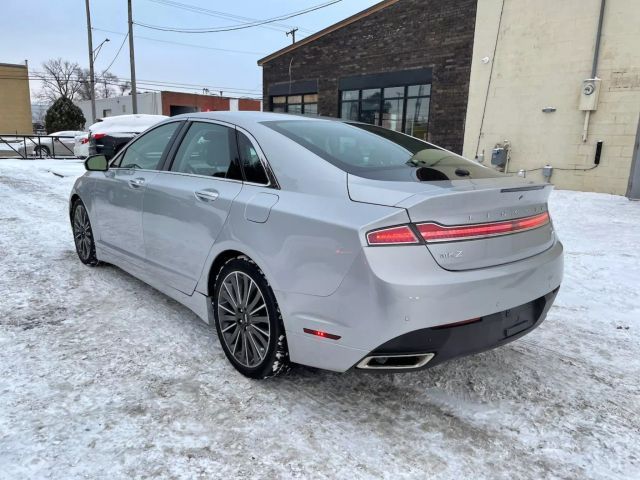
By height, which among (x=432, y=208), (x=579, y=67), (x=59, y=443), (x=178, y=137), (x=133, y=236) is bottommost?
(x=59, y=443)

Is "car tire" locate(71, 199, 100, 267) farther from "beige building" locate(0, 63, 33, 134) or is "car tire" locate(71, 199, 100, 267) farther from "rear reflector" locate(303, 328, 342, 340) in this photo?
"beige building" locate(0, 63, 33, 134)

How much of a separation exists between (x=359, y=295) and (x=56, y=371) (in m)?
1.99

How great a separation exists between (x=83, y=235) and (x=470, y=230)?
4.22m

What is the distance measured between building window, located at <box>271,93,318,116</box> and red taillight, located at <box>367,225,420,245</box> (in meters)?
16.3

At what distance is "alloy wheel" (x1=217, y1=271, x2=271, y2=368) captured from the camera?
2.70 meters

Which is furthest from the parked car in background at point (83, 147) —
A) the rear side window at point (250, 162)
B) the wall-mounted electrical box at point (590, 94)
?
the rear side window at point (250, 162)

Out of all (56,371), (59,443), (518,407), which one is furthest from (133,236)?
(518,407)

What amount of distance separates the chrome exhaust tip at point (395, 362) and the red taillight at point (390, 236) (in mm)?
546

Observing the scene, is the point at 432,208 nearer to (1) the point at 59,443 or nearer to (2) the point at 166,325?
(1) the point at 59,443

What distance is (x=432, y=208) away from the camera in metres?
2.17

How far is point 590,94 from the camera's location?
1089cm

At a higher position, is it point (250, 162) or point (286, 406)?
point (250, 162)

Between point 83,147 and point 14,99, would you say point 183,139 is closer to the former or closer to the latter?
point 83,147

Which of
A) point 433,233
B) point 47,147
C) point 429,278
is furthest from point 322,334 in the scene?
point 47,147
